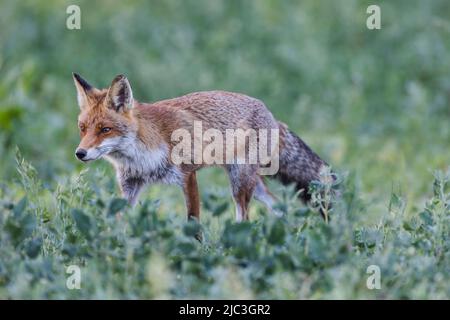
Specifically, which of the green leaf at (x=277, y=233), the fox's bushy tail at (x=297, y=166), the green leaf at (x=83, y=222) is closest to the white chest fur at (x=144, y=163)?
the fox's bushy tail at (x=297, y=166)

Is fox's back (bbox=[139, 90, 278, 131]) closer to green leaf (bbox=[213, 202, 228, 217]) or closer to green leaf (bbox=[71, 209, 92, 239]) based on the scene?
green leaf (bbox=[213, 202, 228, 217])

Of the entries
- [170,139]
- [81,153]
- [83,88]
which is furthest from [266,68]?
[81,153]

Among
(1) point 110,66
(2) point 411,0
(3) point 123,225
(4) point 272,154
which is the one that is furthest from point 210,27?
(3) point 123,225

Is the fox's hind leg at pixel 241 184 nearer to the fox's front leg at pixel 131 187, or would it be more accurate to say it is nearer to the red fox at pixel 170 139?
the red fox at pixel 170 139

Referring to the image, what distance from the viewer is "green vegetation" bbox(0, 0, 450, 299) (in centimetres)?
498

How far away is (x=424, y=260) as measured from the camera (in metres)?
5.08

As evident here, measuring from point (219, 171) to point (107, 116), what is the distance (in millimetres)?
4005

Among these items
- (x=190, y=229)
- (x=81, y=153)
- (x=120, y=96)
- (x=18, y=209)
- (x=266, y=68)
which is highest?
(x=266, y=68)

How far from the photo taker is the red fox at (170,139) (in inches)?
251

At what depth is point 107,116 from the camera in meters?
6.38

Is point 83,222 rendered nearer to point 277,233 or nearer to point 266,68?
point 277,233

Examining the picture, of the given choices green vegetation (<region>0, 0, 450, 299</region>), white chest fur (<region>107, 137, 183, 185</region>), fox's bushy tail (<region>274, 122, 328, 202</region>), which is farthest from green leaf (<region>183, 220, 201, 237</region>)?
fox's bushy tail (<region>274, 122, 328, 202</region>)

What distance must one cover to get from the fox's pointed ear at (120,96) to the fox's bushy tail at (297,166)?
4.57 ft
